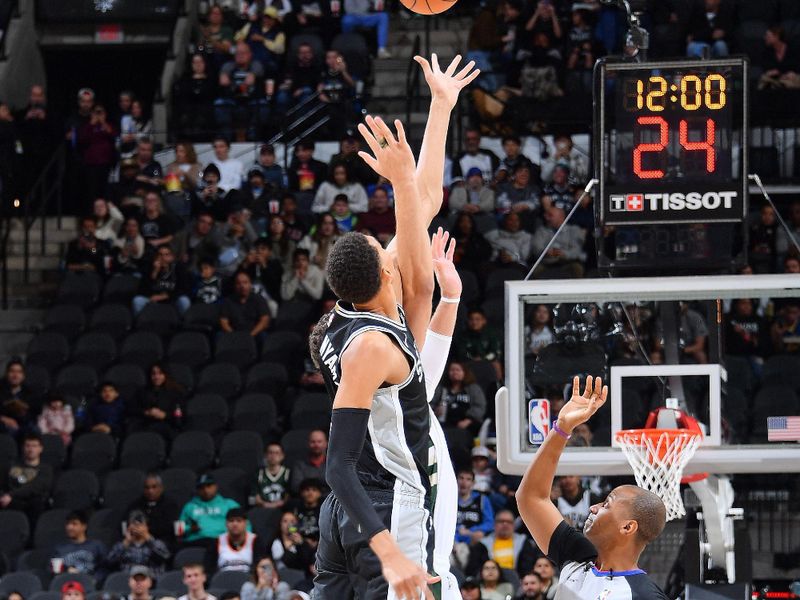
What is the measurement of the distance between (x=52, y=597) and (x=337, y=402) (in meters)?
6.90

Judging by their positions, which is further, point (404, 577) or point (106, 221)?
point (106, 221)

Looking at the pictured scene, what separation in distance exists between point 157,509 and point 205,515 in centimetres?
37

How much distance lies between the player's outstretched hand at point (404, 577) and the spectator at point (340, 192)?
10.4m

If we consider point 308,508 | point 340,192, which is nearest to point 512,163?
point 340,192

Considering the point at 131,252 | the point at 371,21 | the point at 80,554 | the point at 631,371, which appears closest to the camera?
the point at 631,371

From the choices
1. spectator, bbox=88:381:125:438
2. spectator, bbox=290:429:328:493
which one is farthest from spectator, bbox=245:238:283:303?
spectator, bbox=290:429:328:493

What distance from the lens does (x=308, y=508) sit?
11.1 meters

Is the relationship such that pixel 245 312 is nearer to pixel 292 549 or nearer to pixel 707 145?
pixel 292 549

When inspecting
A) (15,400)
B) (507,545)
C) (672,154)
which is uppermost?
(672,154)

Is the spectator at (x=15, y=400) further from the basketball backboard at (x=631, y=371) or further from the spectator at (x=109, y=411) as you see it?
the basketball backboard at (x=631, y=371)

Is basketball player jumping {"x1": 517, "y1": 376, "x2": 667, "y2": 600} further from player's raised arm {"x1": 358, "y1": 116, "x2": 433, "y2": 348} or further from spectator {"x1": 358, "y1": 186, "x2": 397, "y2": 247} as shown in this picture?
spectator {"x1": 358, "y1": 186, "x2": 397, "y2": 247}

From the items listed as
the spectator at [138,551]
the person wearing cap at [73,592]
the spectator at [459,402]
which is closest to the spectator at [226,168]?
the spectator at [459,402]

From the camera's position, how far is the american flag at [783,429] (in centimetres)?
679

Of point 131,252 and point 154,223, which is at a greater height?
point 154,223
